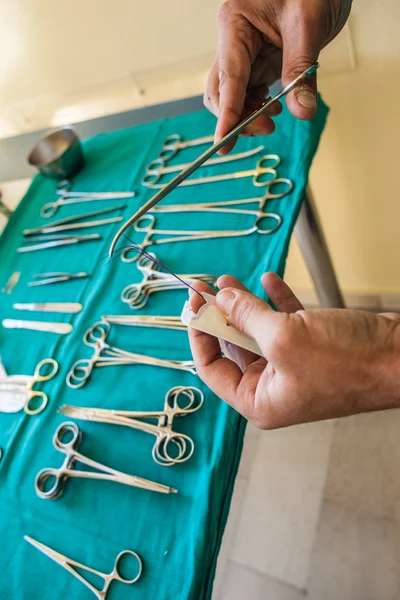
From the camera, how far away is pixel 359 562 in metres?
1.12

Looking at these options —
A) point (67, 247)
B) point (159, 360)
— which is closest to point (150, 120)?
point (67, 247)

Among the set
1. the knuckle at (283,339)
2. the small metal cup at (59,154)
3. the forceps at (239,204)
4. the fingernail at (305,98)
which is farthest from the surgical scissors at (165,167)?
the knuckle at (283,339)

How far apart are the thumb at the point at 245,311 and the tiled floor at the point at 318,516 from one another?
0.87m

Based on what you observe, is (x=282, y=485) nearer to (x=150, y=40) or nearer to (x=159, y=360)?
(x=159, y=360)

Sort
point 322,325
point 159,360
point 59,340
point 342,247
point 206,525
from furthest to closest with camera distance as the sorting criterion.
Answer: point 342,247 < point 59,340 < point 159,360 < point 206,525 < point 322,325

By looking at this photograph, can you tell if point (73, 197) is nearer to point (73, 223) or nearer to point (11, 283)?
point (73, 223)

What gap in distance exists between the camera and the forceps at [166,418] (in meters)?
0.70

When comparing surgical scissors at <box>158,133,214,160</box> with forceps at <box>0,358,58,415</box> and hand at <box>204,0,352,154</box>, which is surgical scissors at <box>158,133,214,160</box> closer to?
hand at <box>204,0,352,154</box>

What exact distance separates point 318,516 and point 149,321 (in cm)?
78

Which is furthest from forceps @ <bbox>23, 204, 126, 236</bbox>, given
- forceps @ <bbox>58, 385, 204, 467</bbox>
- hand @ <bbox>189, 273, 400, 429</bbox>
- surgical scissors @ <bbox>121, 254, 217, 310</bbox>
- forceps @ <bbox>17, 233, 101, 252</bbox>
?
hand @ <bbox>189, 273, 400, 429</bbox>

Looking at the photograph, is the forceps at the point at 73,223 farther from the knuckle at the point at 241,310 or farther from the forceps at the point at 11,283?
the knuckle at the point at 241,310

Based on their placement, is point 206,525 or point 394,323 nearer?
point 394,323

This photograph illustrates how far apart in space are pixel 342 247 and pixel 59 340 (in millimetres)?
957

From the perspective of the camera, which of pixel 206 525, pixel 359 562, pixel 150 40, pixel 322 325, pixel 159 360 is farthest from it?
pixel 150 40
